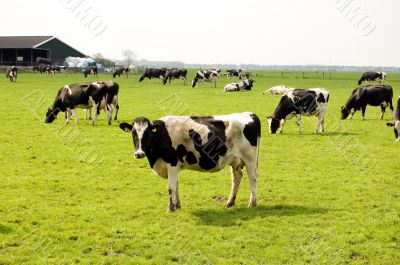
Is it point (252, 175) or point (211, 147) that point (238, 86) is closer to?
point (252, 175)

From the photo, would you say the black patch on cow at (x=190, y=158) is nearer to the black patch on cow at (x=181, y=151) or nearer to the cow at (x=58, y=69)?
the black patch on cow at (x=181, y=151)

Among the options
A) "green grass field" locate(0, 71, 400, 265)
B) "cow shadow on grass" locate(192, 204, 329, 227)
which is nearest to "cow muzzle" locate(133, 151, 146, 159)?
"green grass field" locate(0, 71, 400, 265)

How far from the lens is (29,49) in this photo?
87188 millimetres

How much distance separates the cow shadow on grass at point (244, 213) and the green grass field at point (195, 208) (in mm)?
22

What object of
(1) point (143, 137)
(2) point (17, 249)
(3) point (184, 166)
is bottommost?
(2) point (17, 249)

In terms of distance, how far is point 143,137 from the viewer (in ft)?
32.6

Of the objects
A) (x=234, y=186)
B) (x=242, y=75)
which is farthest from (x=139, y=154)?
(x=242, y=75)

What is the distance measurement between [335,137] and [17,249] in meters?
15.2

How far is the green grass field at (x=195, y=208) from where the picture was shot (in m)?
8.29

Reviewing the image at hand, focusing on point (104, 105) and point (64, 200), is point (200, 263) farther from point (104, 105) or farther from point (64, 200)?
point (104, 105)

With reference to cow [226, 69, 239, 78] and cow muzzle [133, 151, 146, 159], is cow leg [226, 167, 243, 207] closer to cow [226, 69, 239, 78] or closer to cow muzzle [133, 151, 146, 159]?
cow muzzle [133, 151, 146, 159]

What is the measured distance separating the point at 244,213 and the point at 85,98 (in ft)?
46.1

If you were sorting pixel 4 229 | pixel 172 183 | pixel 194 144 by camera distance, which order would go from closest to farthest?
1. pixel 4 229
2. pixel 172 183
3. pixel 194 144

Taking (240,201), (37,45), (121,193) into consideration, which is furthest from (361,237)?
(37,45)
